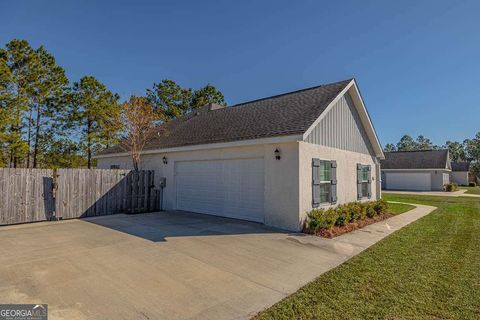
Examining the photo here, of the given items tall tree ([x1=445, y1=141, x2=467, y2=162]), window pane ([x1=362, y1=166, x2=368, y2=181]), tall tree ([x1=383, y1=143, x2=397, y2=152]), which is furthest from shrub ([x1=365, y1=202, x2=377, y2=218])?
tall tree ([x1=383, y1=143, x2=397, y2=152])

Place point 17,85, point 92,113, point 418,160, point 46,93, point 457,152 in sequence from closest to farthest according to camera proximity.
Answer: point 17,85
point 46,93
point 92,113
point 418,160
point 457,152

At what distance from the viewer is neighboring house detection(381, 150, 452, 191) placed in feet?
104

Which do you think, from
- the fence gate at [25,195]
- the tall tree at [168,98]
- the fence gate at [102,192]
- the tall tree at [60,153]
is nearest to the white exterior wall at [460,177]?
the tall tree at [168,98]

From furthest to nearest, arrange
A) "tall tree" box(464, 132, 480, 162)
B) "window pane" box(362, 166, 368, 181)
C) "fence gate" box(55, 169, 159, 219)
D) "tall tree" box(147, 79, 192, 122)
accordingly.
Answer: "tall tree" box(464, 132, 480, 162)
"tall tree" box(147, 79, 192, 122)
"window pane" box(362, 166, 368, 181)
"fence gate" box(55, 169, 159, 219)

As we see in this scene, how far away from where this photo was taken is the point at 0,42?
56.9 feet

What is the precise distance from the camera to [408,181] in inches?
1300

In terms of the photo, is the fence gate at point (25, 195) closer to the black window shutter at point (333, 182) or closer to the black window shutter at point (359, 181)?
the black window shutter at point (333, 182)

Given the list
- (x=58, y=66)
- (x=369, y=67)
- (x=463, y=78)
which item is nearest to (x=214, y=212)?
(x=369, y=67)

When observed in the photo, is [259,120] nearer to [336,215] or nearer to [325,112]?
[325,112]

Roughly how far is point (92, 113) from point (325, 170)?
20.4m

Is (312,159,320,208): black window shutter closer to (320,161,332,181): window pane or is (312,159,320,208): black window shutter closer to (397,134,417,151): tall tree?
(320,161,332,181): window pane

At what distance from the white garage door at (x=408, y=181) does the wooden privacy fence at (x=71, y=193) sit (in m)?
32.2

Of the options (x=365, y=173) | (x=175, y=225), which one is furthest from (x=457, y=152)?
(x=175, y=225)

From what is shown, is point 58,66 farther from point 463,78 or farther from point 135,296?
point 463,78
